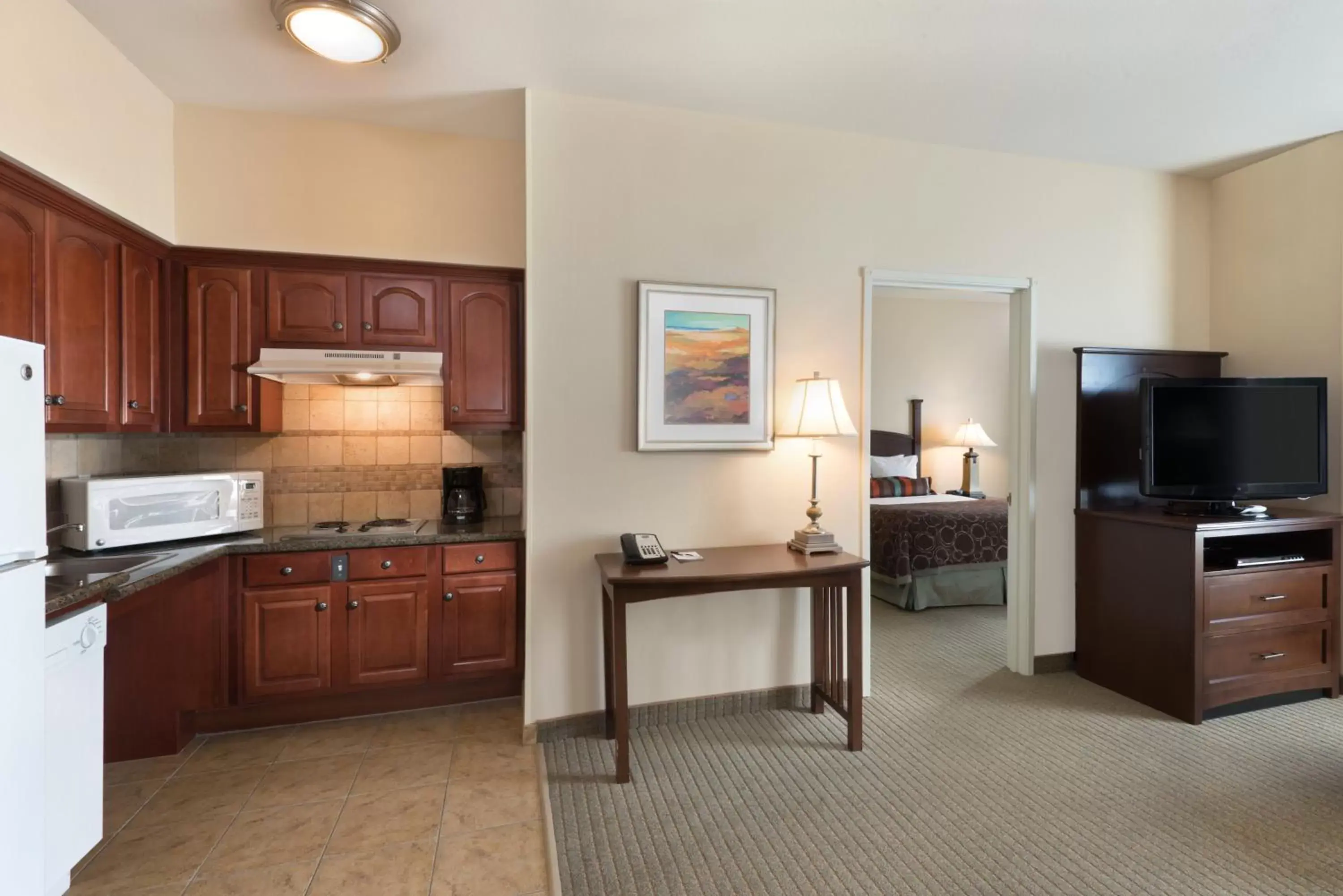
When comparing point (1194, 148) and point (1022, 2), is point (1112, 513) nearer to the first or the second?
point (1194, 148)

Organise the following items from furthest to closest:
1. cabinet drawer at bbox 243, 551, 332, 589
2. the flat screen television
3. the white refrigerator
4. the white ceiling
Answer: the flat screen television, cabinet drawer at bbox 243, 551, 332, 589, the white ceiling, the white refrigerator

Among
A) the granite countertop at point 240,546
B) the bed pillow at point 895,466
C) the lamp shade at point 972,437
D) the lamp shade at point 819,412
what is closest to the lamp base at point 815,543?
the lamp shade at point 819,412

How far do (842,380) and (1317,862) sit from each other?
224 centimetres

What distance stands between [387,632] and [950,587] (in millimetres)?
3713

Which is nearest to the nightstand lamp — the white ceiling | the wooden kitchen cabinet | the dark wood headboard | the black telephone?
the dark wood headboard

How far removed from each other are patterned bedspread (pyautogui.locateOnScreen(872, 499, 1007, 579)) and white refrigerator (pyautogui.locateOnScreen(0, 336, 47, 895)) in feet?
14.0

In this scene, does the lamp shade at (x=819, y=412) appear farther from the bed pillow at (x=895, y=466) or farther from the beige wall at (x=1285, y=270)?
the bed pillow at (x=895, y=466)

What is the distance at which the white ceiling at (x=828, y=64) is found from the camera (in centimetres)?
209

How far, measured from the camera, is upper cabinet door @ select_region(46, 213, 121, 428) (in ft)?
6.93

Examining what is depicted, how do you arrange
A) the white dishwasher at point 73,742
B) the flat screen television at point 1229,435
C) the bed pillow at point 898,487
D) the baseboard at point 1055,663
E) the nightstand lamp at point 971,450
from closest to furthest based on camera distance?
the white dishwasher at point 73,742
the flat screen television at point 1229,435
the baseboard at point 1055,663
the bed pillow at point 898,487
the nightstand lamp at point 971,450

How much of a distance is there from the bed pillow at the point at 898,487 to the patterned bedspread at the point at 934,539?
93 cm

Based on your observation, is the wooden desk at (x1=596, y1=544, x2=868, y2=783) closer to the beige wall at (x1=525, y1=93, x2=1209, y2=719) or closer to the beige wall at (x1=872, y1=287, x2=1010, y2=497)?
the beige wall at (x1=525, y1=93, x2=1209, y2=719)

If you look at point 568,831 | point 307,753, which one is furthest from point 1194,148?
point 307,753

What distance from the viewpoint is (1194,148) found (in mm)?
3146
